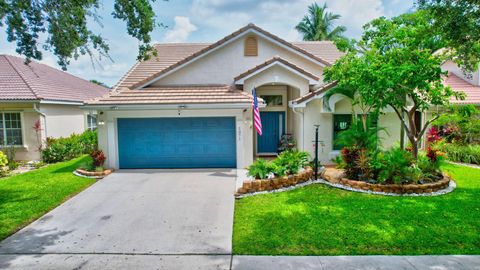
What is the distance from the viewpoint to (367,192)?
30.2ft

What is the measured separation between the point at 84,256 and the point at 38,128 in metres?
12.5

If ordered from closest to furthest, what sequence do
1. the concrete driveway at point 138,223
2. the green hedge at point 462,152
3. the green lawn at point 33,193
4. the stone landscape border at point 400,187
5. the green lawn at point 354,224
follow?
1. the green lawn at point 354,224
2. the concrete driveway at point 138,223
3. the green lawn at point 33,193
4. the stone landscape border at point 400,187
5. the green hedge at point 462,152


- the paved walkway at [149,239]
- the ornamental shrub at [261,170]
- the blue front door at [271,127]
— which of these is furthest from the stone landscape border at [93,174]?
the blue front door at [271,127]

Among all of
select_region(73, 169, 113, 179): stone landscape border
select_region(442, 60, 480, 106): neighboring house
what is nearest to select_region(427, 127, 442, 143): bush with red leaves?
select_region(442, 60, 480, 106): neighboring house

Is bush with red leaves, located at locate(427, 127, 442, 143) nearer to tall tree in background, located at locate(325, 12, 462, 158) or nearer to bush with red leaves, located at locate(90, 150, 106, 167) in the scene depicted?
tall tree in background, located at locate(325, 12, 462, 158)

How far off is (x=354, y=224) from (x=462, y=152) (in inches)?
421

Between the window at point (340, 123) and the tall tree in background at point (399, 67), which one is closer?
the tall tree in background at point (399, 67)

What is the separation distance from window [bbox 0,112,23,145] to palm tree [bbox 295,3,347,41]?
33.8m

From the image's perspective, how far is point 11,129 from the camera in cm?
1550

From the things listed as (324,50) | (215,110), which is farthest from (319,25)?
(215,110)

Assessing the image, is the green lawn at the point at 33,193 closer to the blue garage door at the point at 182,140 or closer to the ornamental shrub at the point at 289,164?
the blue garage door at the point at 182,140

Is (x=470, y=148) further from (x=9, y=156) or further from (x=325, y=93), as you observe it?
(x=9, y=156)

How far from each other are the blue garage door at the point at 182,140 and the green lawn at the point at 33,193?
8.17 ft

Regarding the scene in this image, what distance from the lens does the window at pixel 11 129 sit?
15.4 m
